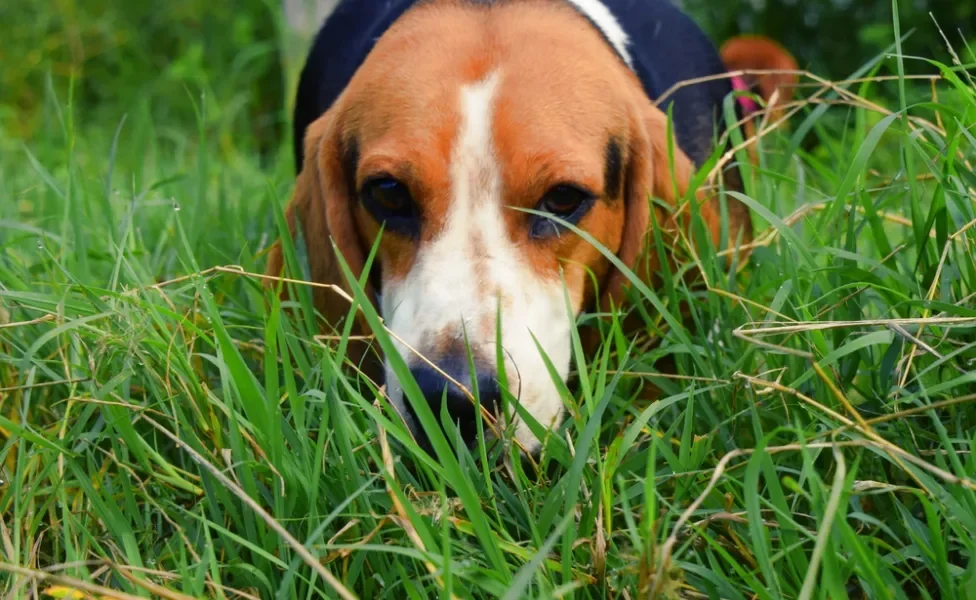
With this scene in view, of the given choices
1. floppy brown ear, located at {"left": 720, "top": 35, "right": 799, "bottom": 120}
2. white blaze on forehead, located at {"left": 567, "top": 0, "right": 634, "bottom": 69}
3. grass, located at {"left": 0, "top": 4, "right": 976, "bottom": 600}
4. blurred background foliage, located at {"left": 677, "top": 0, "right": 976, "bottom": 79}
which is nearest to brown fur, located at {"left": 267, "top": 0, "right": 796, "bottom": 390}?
white blaze on forehead, located at {"left": 567, "top": 0, "right": 634, "bottom": 69}

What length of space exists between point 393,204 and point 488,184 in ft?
0.89

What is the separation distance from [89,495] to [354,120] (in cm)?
126

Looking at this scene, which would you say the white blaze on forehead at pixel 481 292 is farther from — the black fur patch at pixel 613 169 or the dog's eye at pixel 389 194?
the black fur patch at pixel 613 169

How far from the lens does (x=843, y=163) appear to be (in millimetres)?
2881

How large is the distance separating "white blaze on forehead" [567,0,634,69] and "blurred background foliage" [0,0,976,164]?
3.17 metres

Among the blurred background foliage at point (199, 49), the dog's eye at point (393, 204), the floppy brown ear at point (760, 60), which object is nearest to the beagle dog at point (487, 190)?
the dog's eye at point (393, 204)

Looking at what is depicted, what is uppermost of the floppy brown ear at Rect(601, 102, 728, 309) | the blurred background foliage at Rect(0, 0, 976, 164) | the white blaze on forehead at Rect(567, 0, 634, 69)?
the white blaze on forehead at Rect(567, 0, 634, 69)

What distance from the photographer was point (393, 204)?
252cm

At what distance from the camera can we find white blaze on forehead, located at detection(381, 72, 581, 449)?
2154 mm

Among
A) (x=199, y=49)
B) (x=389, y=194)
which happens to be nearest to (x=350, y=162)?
(x=389, y=194)

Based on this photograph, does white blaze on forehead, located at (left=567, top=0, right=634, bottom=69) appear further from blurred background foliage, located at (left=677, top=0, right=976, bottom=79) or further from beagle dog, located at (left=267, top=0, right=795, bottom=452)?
blurred background foliage, located at (left=677, top=0, right=976, bottom=79)

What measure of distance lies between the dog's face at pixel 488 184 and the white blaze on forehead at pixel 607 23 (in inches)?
11.5

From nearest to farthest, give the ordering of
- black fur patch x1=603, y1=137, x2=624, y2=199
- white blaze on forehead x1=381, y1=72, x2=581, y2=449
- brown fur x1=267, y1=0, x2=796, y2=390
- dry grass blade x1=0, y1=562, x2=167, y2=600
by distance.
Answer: dry grass blade x1=0, y1=562, x2=167, y2=600 → white blaze on forehead x1=381, y1=72, x2=581, y2=449 → brown fur x1=267, y1=0, x2=796, y2=390 → black fur patch x1=603, y1=137, x2=624, y2=199

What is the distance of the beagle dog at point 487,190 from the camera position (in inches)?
86.4
